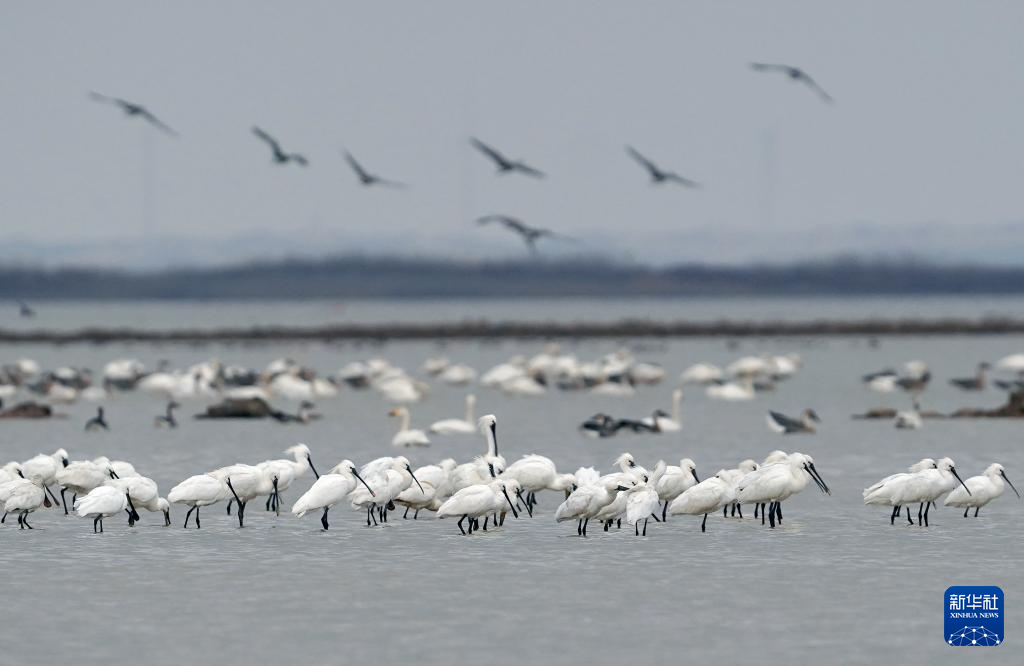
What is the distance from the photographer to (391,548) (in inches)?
710

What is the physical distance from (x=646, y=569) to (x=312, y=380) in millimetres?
28743

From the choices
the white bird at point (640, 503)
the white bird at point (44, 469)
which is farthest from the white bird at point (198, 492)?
the white bird at point (640, 503)

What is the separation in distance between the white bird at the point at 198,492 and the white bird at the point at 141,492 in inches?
6.3

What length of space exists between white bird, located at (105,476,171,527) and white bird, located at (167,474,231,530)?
0.52 ft

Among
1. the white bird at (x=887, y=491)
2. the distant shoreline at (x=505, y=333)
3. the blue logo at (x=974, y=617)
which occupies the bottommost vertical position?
the blue logo at (x=974, y=617)

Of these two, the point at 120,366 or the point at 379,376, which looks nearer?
the point at 379,376

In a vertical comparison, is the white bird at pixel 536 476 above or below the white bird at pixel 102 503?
above

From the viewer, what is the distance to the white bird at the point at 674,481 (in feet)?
65.7

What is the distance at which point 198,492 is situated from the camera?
19.2 metres

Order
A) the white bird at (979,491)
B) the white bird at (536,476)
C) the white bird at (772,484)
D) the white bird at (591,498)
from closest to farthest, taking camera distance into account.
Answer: the white bird at (591,498) < the white bird at (772,484) < the white bird at (979,491) < the white bird at (536,476)

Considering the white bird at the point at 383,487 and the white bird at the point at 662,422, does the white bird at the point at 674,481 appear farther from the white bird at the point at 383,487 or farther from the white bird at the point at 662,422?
the white bird at the point at 662,422

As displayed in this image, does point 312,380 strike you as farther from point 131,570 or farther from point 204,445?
point 131,570

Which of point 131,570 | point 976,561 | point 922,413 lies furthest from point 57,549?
point 922,413

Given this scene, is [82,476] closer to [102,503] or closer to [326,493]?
[102,503]
